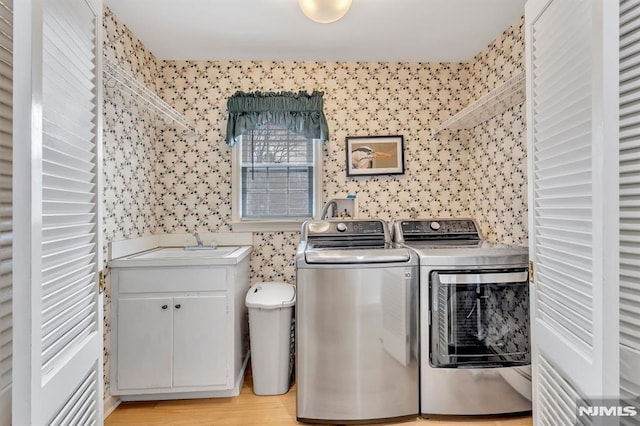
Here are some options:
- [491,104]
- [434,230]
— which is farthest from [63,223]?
[491,104]

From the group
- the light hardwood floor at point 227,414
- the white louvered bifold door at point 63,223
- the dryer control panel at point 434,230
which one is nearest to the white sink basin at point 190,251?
the light hardwood floor at point 227,414

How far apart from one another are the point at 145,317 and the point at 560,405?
2165mm

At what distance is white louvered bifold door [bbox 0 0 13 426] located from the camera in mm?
791

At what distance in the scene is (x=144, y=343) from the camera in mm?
1943

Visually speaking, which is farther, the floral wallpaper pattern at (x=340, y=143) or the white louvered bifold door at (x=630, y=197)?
the floral wallpaper pattern at (x=340, y=143)

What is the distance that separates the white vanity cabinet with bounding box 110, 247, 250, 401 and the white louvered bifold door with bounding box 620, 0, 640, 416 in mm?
1849

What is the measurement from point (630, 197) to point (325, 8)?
163cm

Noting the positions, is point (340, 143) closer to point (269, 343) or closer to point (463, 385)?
point (269, 343)

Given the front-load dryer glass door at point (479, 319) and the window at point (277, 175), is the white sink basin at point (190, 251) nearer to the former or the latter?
the window at point (277, 175)

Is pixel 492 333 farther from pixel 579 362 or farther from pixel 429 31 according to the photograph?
pixel 429 31

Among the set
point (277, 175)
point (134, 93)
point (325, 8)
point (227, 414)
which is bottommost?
point (227, 414)

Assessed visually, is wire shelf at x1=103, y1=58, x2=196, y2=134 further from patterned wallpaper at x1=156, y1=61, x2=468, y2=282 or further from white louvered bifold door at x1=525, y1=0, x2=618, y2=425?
white louvered bifold door at x1=525, y1=0, x2=618, y2=425

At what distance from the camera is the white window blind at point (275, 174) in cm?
271

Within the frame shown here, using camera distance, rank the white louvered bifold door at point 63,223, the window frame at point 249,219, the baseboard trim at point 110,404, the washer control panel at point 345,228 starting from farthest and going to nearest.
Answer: the window frame at point 249,219 < the washer control panel at point 345,228 < the baseboard trim at point 110,404 < the white louvered bifold door at point 63,223
